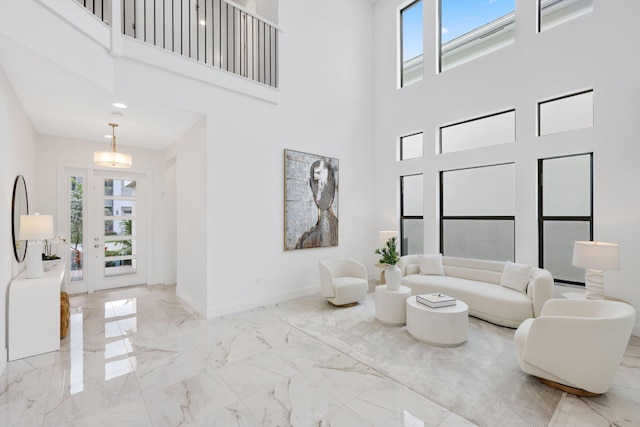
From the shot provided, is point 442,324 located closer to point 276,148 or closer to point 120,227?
point 276,148

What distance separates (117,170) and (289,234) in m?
3.66

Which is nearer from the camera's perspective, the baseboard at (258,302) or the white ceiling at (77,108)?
the white ceiling at (77,108)

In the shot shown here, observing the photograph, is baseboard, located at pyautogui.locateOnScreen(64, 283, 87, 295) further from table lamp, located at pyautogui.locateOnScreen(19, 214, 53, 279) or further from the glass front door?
table lamp, located at pyautogui.locateOnScreen(19, 214, 53, 279)

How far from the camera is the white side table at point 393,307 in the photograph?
151 inches

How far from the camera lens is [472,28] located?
17.9 feet

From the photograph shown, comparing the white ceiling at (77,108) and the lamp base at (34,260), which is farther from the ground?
the white ceiling at (77,108)

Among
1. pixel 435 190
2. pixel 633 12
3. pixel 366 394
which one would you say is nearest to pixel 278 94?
pixel 435 190

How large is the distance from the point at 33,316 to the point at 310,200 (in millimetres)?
3955

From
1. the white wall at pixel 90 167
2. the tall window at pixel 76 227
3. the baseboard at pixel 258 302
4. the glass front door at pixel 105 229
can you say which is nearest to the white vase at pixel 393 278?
the baseboard at pixel 258 302

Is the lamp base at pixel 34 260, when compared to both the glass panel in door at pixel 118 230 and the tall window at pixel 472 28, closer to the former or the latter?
the glass panel in door at pixel 118 230

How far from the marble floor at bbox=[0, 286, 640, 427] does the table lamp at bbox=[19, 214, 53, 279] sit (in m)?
0.93

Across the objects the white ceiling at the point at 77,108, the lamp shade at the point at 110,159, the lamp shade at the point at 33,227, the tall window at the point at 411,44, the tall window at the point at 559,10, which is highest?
the tall window at the point at 411,44

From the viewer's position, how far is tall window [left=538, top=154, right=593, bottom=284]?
4.11m

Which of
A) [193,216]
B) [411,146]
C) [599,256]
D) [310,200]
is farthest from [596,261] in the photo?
[193,216]
